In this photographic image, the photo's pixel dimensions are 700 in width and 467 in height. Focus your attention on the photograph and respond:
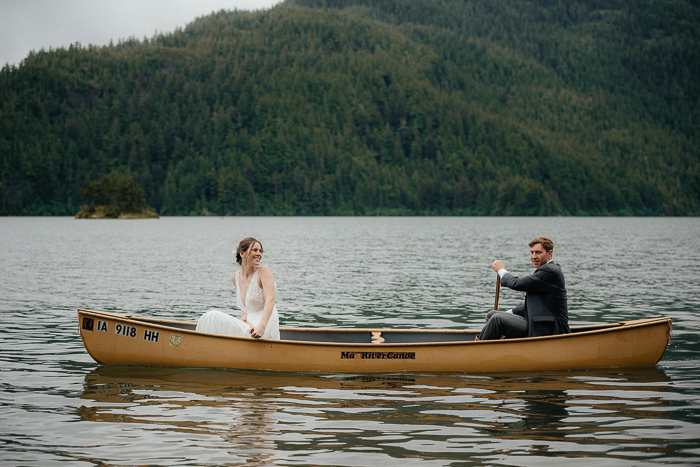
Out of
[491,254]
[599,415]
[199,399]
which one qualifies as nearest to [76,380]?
[199,399]

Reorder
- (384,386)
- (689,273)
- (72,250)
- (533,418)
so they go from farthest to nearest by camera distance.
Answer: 1. (72,250)
2. (689,273)
3. (384,386)
4. (533,418)

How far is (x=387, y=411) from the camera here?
11156 mm

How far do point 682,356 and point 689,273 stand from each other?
Result: 2198cm

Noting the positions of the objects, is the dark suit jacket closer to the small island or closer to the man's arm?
the man's arm

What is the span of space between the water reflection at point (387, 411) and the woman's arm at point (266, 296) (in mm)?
976

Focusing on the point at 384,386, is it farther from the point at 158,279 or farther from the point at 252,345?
the point at 158,279

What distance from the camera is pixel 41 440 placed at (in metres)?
9.62

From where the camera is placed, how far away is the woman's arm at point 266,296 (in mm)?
13273

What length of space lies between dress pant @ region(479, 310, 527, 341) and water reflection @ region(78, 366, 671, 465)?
83cm

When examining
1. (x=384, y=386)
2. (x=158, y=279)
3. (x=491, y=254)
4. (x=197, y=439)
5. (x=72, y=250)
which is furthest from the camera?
(x=72, y=250)

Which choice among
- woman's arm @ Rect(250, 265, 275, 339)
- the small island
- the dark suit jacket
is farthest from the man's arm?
the small island

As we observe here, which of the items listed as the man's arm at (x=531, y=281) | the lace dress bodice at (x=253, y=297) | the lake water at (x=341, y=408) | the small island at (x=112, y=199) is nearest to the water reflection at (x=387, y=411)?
the lake water at (x=341, y=408)

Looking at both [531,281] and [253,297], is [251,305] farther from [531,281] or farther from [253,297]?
[531,281]

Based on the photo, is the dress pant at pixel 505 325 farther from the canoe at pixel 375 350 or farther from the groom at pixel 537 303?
the canoe at pixel 375 350
